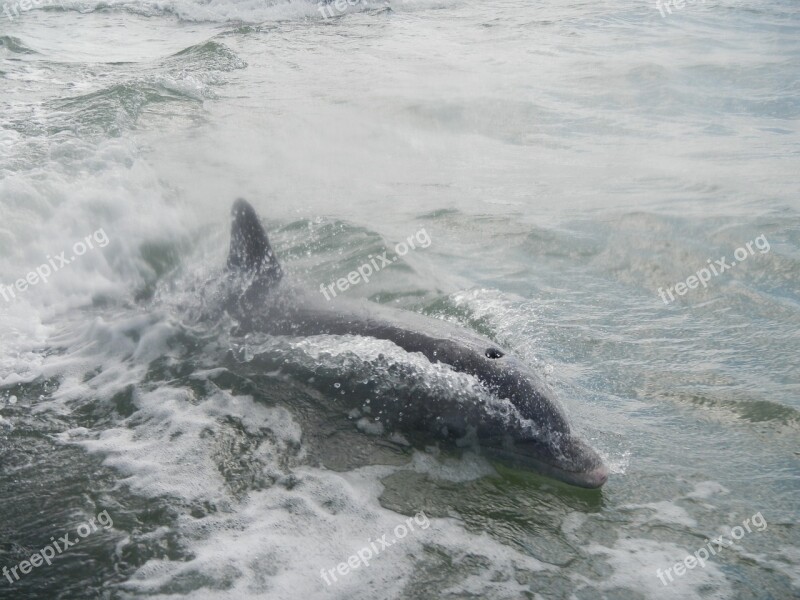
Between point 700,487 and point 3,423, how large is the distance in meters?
5.13

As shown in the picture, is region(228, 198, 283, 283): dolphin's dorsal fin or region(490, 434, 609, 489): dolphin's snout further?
region(228, 198, 283, 283): dolphin's dorsal fin

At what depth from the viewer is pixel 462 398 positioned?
5785 mm

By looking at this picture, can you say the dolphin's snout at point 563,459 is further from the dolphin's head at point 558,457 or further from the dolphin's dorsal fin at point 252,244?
the dolphin's dorsal fin at point 252,244

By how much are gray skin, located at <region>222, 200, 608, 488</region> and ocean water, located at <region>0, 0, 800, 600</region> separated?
15cm

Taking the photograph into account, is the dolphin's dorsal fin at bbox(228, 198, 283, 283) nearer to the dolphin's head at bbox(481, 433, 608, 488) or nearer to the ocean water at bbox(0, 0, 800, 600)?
the ocean water at bbox(0, 0, 800, 600)

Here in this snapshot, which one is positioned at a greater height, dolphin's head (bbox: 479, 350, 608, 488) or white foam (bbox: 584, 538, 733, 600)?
dolphin's head (bbox: 479, 350, 608, 488)

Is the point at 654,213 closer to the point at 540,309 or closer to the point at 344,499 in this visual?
the point at 540,309

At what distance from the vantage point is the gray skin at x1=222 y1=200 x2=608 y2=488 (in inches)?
216

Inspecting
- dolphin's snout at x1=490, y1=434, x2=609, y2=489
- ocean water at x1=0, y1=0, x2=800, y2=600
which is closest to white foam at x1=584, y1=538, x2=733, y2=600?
ocean water at x1=0, y1=0, x2=800, y2=600

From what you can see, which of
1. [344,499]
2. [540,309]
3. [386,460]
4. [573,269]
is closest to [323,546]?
[344,499]

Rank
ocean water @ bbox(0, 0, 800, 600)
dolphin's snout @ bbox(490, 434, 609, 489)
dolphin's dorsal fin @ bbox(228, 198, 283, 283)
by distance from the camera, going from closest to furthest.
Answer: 1. ocean water @ bbox(0, 0, 800, 600)
2. dolphin's snout @ bbox(490, 434, 609, 489)
3. dolphin's dorsal fin @ bbox(228, 198, 283, 283)

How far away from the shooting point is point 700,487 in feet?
17.8

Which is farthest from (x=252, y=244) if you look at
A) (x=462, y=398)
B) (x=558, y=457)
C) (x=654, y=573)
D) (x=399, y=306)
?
(x=654, y=573)

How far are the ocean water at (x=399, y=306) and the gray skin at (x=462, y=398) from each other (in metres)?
0.15
